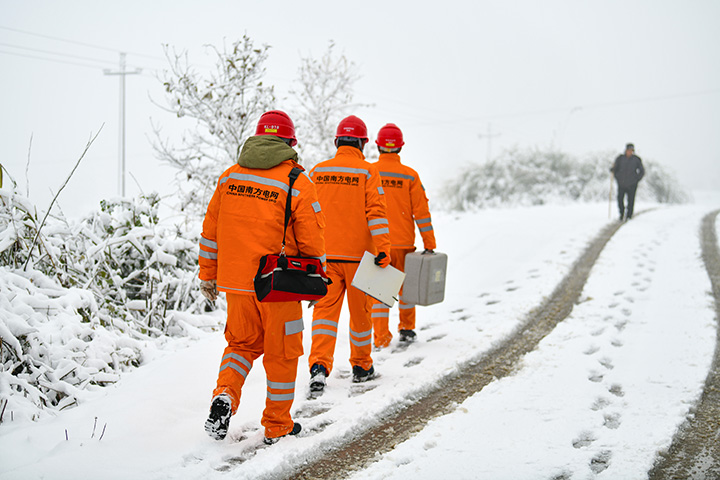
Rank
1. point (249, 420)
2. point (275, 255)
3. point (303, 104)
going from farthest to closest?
1. point (303, 104)
2. point (249, 420)
3. point (275, 255)

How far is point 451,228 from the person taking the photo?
Result: 41.3ft

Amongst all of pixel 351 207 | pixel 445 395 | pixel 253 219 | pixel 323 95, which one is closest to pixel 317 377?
pixel 445 395

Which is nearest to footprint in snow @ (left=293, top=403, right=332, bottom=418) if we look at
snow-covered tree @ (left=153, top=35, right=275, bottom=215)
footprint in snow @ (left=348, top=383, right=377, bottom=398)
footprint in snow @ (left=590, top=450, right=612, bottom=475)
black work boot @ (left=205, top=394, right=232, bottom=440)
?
footprint in snow @ (left=348, top=383, right=377, bottom=398)

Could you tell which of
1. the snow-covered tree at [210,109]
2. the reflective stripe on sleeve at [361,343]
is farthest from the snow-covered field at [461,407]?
the snow-covered tree at [210,109]

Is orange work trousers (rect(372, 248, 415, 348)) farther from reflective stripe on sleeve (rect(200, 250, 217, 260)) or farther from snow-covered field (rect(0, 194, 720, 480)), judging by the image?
reflective stripe on sleeve (rect(200, 250, 217, 260))

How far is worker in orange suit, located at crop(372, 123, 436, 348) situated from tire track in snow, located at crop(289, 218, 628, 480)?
116cm

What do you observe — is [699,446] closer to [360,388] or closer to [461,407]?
[461,407]

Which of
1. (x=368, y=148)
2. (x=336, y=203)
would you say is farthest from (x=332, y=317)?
(x=368, y=148)

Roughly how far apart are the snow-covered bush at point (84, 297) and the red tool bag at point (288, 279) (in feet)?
5.52

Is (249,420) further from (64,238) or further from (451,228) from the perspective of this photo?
(451,228)

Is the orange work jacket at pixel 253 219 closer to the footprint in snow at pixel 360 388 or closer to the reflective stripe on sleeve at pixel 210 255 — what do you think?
the reflective stripe on sleeve at pixel 210 255

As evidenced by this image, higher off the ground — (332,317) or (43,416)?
(332,317)

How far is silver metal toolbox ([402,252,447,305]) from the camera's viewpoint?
18.0 ft

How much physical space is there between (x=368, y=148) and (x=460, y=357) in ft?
23.2
